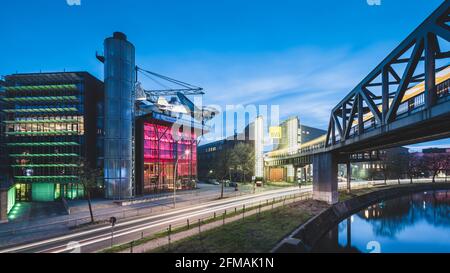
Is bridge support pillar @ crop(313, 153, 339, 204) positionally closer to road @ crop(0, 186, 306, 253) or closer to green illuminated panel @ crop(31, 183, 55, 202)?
road @ crop(0, 186, 306, 253)

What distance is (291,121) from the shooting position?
313ft

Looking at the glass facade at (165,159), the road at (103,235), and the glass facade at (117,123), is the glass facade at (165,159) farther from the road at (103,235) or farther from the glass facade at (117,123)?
the road at (103,235)

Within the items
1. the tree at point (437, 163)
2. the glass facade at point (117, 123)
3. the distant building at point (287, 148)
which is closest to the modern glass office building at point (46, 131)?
the glass facade at point (117, 123)

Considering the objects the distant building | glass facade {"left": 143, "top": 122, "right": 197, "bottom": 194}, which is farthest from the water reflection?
the distant building

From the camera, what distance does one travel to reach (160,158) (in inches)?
2050

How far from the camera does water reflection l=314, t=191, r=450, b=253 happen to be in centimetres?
2655

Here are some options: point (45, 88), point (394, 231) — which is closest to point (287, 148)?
point (394, 231)

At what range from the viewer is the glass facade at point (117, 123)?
4109 cm

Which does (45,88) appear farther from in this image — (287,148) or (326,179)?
(287,148)

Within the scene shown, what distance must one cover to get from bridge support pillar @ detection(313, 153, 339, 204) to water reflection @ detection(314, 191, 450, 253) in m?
4.65

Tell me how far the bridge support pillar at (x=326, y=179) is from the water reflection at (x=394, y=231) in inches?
183

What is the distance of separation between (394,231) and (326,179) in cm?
1157
